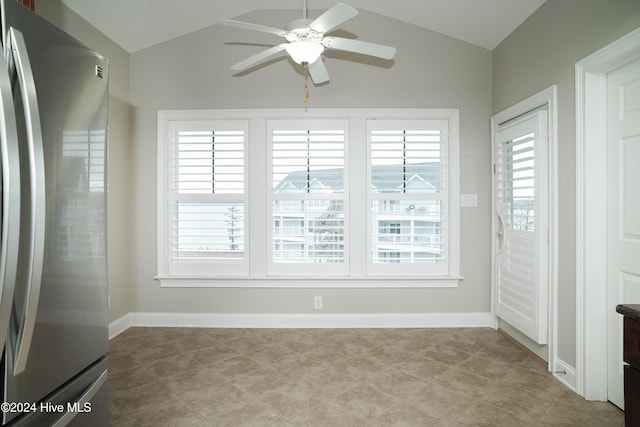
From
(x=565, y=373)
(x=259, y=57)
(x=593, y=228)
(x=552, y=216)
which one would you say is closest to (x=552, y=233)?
(x=552, y=216)

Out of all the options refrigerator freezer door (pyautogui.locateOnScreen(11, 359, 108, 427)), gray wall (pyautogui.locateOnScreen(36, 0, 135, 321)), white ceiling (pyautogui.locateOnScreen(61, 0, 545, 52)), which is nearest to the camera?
refrigerator freezer door (pyautogui.locateOnScreen(11, 359, 108, 427))

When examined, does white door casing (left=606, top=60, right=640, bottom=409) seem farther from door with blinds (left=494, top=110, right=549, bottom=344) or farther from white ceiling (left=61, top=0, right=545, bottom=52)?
white ceiling (left=61, top=0, right=545, bottom=52)

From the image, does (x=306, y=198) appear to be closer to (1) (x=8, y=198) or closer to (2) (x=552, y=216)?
(2) (x=552, y=216)

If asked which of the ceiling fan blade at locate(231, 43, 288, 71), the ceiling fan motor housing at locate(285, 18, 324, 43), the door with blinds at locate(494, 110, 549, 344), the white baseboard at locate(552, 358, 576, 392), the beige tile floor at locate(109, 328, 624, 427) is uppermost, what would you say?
the ceiling fan blade at locate(231, 43, 288, 71)

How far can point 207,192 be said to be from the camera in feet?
11.4

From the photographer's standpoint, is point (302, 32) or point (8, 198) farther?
point (302, 32)

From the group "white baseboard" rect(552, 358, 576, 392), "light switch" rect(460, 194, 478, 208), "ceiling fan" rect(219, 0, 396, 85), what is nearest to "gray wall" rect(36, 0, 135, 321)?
"ceiling fan" rect(219, 0, 396, 85)

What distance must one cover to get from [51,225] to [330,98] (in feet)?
9.25

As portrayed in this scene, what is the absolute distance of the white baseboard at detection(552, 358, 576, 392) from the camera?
7.57 ft

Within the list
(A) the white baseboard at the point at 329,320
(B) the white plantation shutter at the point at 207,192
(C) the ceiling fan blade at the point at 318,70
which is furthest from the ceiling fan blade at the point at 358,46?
(A) the white baseboard at the point at 329,320

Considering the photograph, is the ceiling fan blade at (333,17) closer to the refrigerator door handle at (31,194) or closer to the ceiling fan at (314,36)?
the ceiling fan at (314,36)

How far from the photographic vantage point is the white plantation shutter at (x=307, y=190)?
3459mm

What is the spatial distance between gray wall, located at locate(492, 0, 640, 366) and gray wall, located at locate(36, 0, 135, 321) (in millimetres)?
3703

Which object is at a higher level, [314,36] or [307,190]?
[314,36]
